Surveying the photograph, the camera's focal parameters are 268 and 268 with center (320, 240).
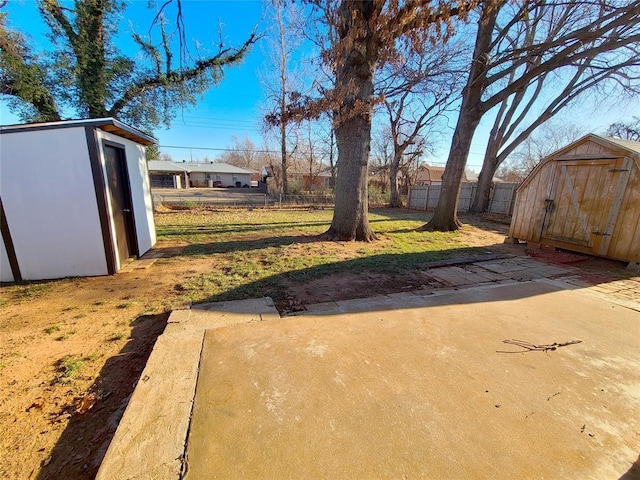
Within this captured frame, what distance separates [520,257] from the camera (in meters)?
5.95

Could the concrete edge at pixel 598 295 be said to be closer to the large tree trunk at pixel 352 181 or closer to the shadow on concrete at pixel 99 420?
the large tree trunk at pixel 352 181

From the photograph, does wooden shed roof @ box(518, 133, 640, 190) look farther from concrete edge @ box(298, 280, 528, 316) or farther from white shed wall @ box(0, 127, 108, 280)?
white shed wall @ box(0, 127, 108, 280)

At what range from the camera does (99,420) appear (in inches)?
71.0

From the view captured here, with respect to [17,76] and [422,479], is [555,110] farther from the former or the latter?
[17,76]

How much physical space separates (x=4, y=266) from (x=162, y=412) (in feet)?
15.0

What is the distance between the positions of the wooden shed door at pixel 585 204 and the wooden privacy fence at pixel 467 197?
A: 7.78 metres

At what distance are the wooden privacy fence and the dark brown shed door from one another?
13.2 metres

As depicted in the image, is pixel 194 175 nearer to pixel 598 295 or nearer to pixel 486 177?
pixel 486 177

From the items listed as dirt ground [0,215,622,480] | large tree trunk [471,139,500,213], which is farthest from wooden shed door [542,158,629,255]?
large tree trunk [471,139,500,213]

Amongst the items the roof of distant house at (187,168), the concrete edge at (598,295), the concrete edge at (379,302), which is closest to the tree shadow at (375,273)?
the concrete edge at (379,302)

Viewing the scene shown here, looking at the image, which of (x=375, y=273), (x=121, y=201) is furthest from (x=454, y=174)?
(x=121, y=201)

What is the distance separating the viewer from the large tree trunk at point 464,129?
27.1 feet

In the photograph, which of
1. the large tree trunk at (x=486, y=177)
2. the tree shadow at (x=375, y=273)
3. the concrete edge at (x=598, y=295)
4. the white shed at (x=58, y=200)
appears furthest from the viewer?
the large tree trunk at (x=486, y=177)

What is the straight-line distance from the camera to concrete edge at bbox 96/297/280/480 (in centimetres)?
139
